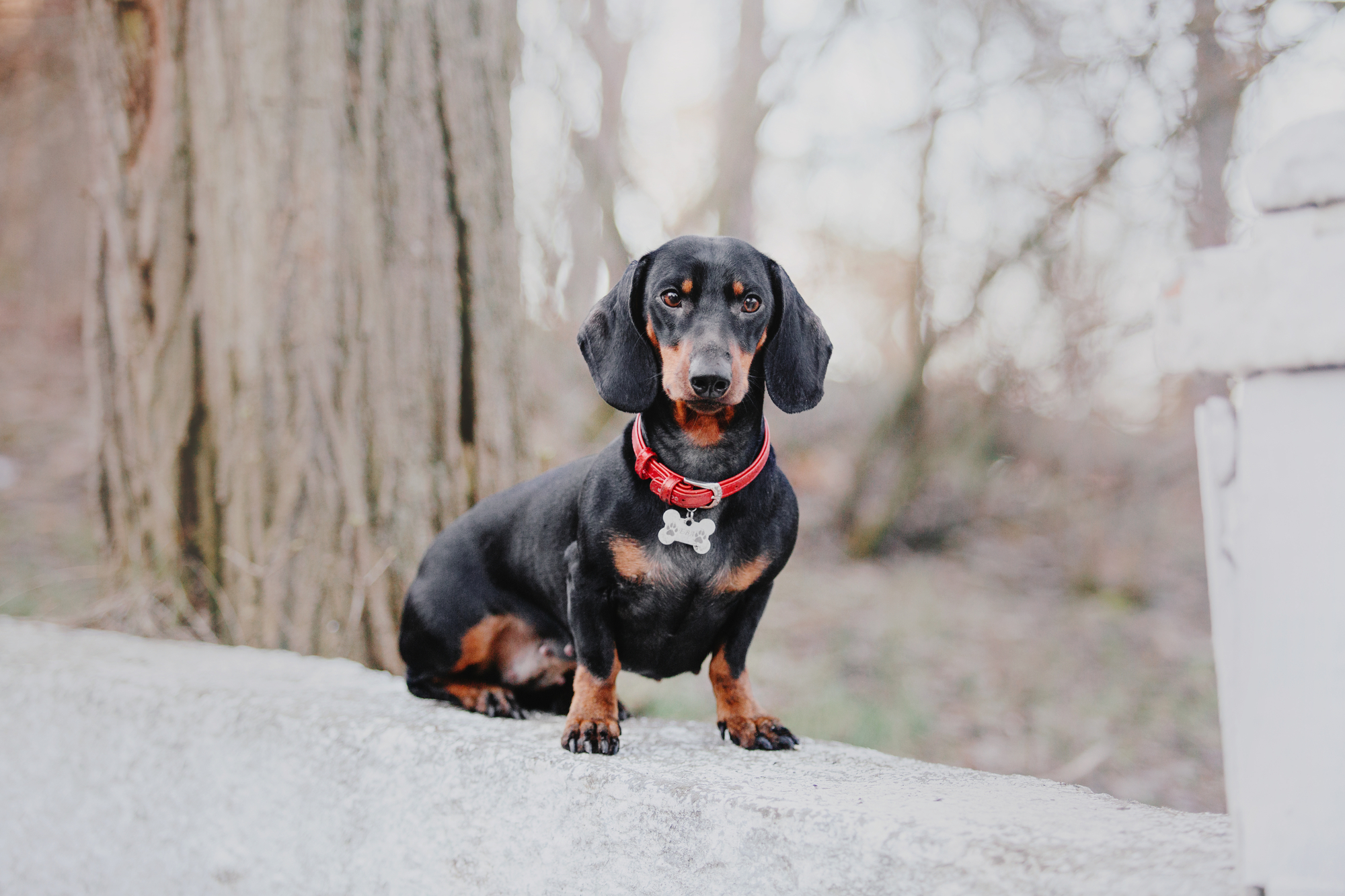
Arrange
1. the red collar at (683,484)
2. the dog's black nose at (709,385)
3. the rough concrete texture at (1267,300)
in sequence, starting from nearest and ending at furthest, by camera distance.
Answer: the rough concrete texture at (1267,300) < the dog's black nose at (709,385) < the red collar at (683,484)

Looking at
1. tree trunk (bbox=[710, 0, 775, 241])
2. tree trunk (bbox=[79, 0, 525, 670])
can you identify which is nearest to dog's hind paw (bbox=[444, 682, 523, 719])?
tree trunk (bbox=[79, 0, 525, 670])

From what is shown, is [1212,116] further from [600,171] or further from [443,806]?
[443,806]

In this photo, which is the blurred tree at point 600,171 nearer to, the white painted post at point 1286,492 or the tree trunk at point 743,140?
the tree trunk at point 743,140

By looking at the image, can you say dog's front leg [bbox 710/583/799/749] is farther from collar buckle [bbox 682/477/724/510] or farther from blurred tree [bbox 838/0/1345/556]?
blurred tree [bbox 838/0/1345/556]

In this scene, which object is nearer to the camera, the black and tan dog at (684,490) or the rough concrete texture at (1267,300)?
the rough concrete texture at (1267,300)

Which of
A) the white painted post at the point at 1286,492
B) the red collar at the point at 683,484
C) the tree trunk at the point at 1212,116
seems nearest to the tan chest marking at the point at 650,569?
the red collar at the point at 683,484

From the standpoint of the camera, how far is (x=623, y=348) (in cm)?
215

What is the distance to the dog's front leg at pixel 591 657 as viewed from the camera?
2.12 metres

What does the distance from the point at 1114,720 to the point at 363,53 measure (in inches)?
192

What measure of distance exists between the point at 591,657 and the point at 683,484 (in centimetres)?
47

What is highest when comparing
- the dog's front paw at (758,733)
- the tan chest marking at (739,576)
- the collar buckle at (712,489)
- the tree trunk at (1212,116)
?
the tree trunk at (1212,116)

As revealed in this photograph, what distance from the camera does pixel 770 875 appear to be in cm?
173

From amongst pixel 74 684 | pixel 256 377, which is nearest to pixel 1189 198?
pixel 256 377

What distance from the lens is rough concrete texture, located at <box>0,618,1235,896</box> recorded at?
160 cm
